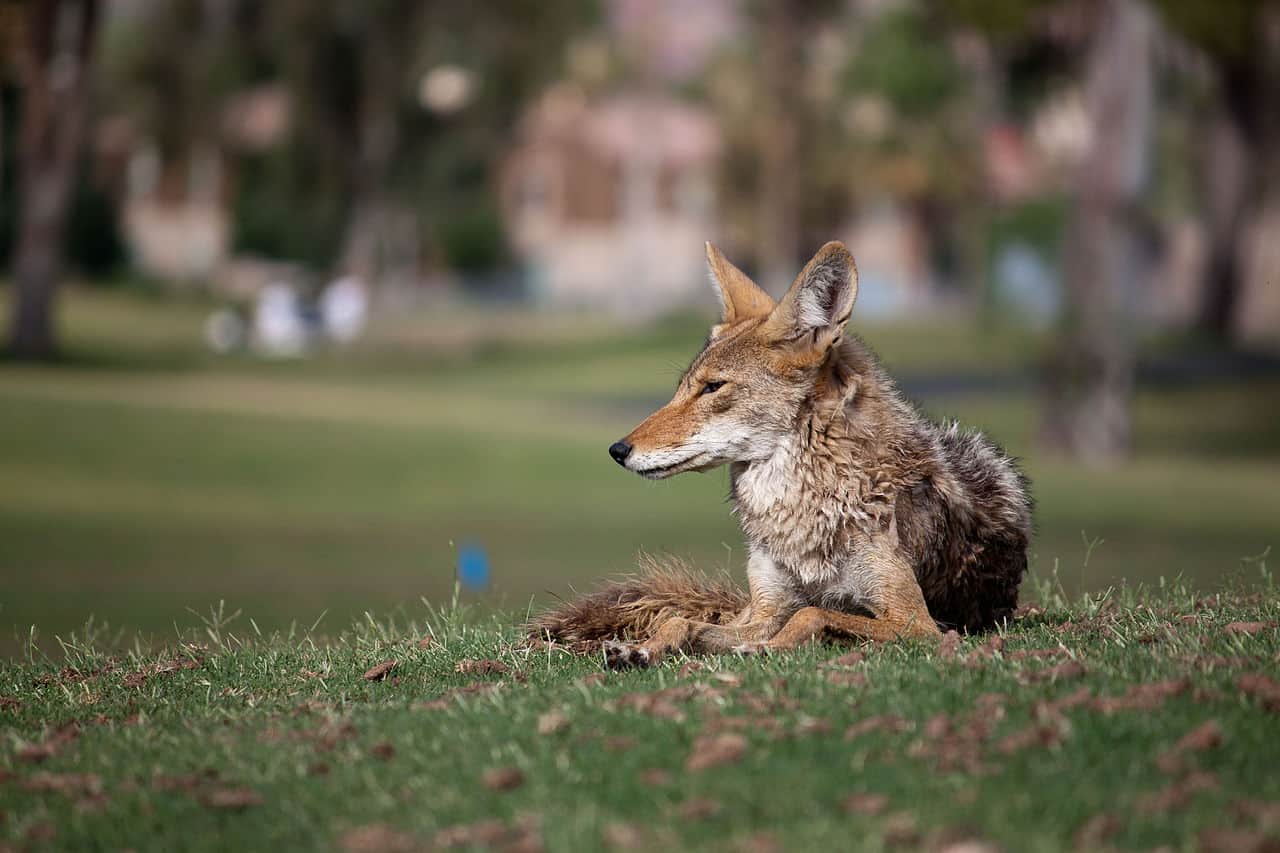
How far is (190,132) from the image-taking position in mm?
74875

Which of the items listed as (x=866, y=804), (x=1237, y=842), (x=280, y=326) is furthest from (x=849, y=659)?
(x=280, y=326)

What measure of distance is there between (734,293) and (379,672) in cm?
235

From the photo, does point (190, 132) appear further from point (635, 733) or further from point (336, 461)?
point (635, 733)

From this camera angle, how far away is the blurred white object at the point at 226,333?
169 ft

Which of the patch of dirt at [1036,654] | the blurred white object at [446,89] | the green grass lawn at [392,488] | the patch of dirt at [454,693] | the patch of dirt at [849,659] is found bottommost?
the green grass lawn at [392,488]

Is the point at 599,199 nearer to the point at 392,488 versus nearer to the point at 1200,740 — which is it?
the point at 392,488

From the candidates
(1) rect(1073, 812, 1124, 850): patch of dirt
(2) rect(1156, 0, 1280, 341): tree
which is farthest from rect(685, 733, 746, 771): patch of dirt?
(2) rect(1156, 0, 1280, 341): tree

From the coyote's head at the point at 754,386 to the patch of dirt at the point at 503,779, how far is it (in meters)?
1.97

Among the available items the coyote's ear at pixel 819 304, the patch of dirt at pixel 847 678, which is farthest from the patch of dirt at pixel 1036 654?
the coyote's ear at pixel 819 304

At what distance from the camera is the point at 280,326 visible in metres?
52.2

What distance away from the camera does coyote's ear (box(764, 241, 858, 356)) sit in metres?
7.32

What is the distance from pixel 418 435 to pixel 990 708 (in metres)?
25.7


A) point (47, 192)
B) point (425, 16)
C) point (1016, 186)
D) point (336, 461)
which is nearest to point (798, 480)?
point (336, 461)

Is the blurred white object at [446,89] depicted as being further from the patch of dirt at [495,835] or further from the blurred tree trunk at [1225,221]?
the patch of dirt at [495,835]
